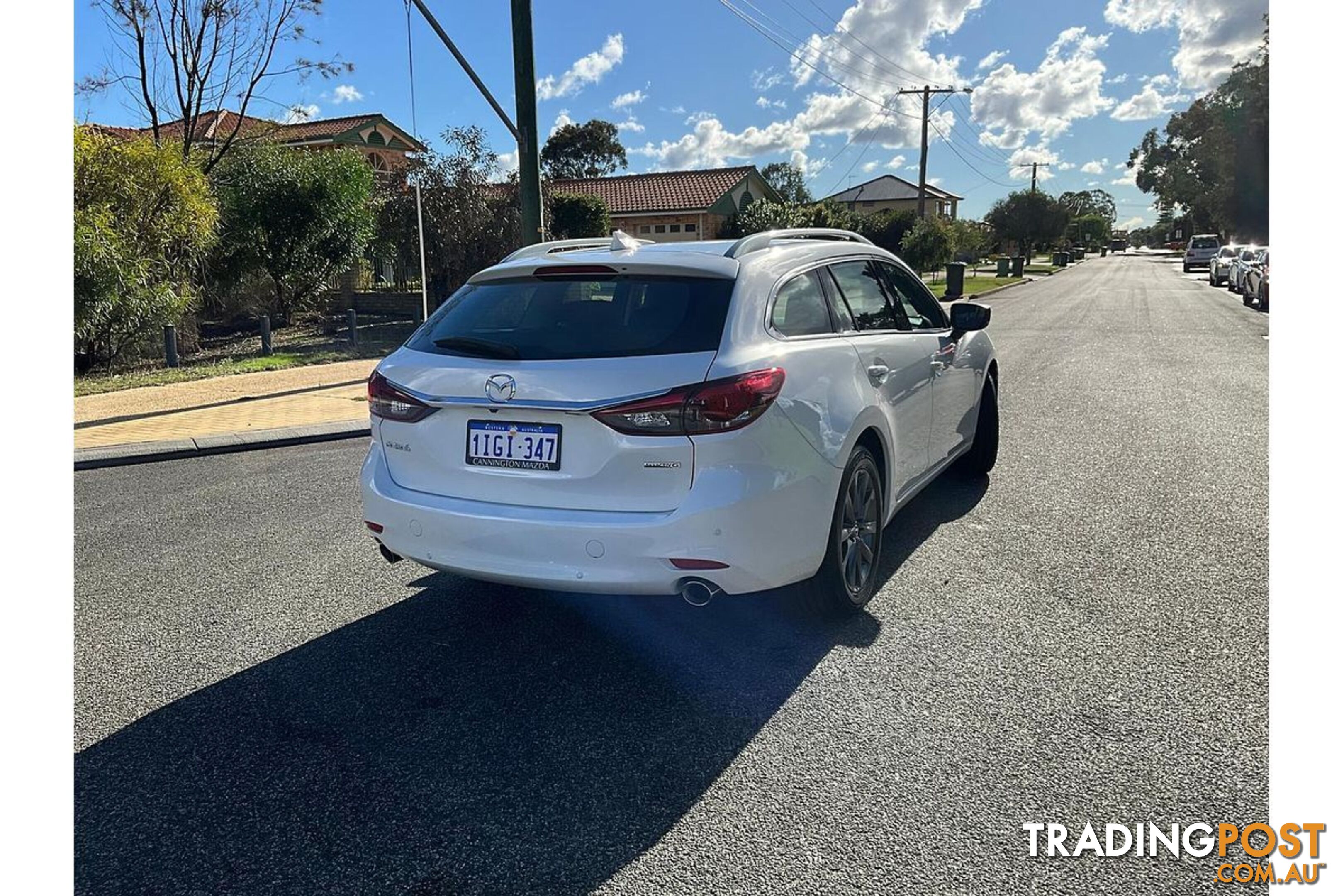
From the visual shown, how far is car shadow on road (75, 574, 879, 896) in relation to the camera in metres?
2.61

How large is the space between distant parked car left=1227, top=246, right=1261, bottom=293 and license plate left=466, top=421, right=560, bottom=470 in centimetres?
2898

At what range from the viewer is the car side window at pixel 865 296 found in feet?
14.9

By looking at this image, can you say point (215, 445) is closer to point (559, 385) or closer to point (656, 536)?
point (559, 385)

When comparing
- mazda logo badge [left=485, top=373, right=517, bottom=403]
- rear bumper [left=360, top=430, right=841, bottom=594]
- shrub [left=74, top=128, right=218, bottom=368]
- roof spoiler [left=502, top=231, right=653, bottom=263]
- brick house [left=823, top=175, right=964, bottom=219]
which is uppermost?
brick house [left=823, top=175, right=964, bottom=219]

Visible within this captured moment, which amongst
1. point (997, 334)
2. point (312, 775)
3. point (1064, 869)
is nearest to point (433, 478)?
point (312, 775)

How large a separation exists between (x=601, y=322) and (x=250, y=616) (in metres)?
2.22

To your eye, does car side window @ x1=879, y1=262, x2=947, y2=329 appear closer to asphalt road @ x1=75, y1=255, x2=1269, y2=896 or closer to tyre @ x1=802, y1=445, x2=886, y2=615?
asphalt road @ x1=75, y1=255, x2=1269, y2=896

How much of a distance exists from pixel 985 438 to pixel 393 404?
4.10 metres

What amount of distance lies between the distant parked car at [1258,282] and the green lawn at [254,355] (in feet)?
67.5

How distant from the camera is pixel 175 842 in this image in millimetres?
2717

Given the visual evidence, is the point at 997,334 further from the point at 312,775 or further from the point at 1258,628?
the point at 312,775

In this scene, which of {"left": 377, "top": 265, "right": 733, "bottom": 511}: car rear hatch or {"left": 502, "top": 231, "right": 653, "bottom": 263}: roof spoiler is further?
{"left": 502, "top": 231, "right": 653, "bottom": 263}: roof spoiler

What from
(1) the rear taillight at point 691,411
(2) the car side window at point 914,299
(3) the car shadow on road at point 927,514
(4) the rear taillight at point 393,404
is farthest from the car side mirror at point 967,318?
(4) the rear taillight at point 393,404

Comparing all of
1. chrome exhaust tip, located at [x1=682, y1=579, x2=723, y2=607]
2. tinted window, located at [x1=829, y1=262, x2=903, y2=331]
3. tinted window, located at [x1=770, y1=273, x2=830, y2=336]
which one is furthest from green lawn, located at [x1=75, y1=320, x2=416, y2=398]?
chrome exhaust tip, located at [x1=682, y1=579, x2=723, y2=607]
